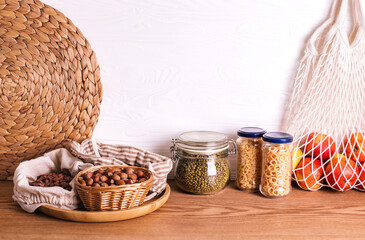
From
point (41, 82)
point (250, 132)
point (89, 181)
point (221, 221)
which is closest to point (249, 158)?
point (250, 132)

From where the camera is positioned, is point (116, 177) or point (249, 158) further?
point (249, 158)

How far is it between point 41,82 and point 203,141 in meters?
0.50

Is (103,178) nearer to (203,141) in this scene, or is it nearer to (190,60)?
(203,141)

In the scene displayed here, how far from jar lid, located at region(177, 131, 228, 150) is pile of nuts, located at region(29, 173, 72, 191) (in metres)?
0.32

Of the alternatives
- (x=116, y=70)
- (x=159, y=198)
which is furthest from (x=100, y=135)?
(x=159, y=198)

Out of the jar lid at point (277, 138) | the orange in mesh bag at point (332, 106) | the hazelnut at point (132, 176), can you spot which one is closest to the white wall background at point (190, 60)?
the orange in mesh bag at point (332, 106)

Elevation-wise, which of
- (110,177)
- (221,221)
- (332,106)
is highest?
(332,106)

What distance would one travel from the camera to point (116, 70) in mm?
1150

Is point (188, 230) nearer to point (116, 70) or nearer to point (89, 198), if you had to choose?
point (89, 198)

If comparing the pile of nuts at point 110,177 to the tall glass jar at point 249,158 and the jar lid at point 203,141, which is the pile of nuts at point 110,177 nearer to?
the jar lid at point 203,141

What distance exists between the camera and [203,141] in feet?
3.40

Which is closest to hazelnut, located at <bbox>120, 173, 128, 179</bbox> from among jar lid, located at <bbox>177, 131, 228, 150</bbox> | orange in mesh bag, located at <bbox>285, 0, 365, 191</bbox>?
jar lid, located at <bbox>177, 131, 228, 150</bbox>

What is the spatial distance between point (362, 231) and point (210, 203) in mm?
369

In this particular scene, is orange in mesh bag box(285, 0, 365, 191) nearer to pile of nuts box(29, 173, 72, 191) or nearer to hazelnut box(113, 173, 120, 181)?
hazelnut box(113, 173, 120, 181)
